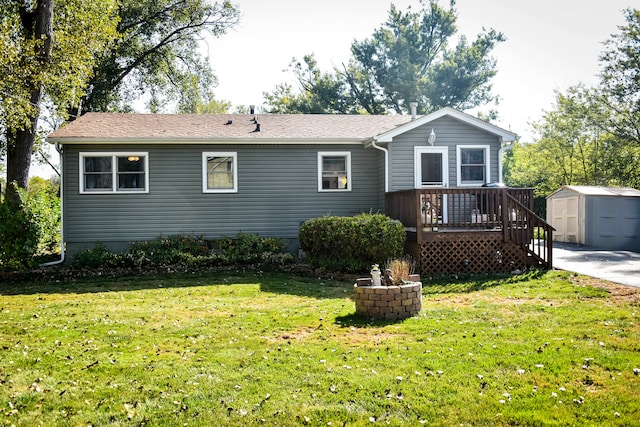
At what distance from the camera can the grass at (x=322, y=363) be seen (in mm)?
4211

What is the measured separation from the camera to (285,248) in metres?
14.8

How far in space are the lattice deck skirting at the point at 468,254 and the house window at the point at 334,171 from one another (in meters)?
3.92

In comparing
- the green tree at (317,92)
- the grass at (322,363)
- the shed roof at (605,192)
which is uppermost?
the green tree at (317,92)

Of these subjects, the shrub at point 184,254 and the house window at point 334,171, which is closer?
the shrub at point 184,254

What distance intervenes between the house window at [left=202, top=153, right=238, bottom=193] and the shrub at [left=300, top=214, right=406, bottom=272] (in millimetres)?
3264

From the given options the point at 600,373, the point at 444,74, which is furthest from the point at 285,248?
the point at 444,74

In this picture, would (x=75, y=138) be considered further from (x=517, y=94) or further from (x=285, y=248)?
(x=517, y=94)

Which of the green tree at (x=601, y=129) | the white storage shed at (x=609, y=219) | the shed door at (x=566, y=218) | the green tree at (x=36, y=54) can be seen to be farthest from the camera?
the green tree at (x=601, y=129)

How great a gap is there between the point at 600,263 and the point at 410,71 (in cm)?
1900

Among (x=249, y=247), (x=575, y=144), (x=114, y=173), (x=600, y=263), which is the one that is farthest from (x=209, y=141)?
(x=575, y=144)

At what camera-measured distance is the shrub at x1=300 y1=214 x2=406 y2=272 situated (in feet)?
36.9

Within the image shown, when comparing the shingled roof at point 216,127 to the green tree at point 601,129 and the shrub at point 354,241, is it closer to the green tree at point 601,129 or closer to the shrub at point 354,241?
the shrub at point 354,241

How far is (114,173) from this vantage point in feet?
46.6

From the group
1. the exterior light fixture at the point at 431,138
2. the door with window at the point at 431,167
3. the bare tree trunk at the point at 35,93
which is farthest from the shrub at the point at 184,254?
the exterior light fixture at the point at 431,138
